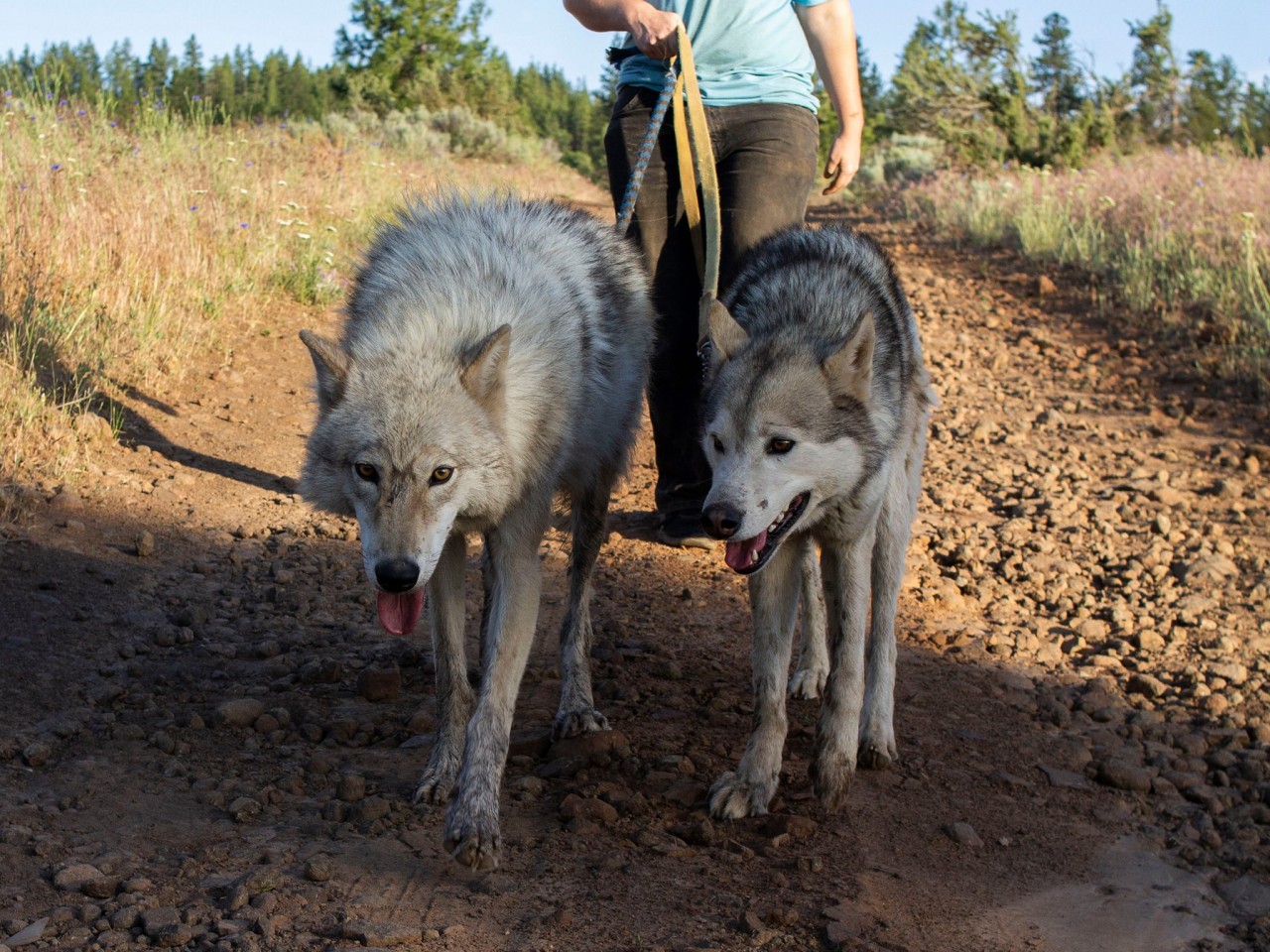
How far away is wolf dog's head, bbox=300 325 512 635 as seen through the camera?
9.75 ft

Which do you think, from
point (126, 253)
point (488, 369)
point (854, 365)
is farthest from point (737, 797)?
point (126, 253)

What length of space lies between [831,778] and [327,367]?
1907 mm

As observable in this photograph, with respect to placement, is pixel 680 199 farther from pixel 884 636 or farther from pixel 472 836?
pixel 472 836

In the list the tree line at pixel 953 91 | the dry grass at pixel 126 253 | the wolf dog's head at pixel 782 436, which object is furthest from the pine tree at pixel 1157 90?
the wolf dog's head at pixel 782 436

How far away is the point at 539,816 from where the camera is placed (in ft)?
10.9

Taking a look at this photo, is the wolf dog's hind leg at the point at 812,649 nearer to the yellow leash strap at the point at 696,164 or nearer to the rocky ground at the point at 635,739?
the rocky ground at the point at 635,739

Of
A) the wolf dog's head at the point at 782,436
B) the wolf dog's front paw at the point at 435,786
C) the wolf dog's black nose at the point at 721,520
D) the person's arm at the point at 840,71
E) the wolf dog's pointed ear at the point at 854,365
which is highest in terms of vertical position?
the person's arm at the point at 840,71

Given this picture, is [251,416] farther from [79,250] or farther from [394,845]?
[394,845]

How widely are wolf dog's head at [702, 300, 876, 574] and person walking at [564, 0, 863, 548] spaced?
106cm

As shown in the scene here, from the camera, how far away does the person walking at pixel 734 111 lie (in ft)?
15.3

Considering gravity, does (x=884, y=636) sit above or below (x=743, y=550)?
below

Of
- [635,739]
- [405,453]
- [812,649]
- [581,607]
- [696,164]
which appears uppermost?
[696,164]

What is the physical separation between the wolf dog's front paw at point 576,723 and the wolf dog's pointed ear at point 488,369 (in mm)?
1299

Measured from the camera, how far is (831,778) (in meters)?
3.50
